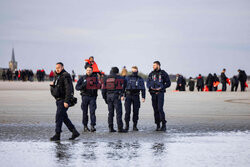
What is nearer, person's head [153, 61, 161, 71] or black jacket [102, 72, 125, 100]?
black jacket [102, 72, 125, 100]

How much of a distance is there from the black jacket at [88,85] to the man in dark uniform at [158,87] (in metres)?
1.50

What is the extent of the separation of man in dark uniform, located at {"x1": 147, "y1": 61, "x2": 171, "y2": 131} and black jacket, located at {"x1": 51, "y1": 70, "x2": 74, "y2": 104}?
310 centimetres

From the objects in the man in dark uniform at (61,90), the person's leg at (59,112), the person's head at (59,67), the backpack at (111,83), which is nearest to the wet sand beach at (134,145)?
the person's leg at (59,112)

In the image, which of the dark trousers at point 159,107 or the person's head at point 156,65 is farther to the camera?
the person's head at point 156,65

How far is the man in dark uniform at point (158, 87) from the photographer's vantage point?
490 inches

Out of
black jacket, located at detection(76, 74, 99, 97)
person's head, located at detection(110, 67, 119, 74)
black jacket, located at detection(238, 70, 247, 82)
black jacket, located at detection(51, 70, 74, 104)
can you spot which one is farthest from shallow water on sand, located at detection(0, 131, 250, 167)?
black jacket, located at detection(238, 70, 247, 82)

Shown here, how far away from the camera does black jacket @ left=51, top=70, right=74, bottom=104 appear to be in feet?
32.8

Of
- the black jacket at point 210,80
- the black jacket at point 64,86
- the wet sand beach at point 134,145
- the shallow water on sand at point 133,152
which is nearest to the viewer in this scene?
the shallow water on sand at point 133,152

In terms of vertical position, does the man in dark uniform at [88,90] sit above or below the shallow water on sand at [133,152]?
above

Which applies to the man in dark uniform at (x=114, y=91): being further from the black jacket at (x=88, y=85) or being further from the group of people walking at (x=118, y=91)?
the black jacket at (x=88, y=85)

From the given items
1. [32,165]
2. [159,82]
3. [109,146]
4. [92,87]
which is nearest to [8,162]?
[32,165]

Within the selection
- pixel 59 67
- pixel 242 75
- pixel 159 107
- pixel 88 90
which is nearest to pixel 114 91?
pixel 88 90

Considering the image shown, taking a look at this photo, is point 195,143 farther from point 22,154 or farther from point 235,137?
point 22,154

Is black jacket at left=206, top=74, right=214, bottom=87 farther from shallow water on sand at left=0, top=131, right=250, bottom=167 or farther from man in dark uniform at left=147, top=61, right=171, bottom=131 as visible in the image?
shallow water on sand at left=0, top=131, right=250, bottom=167
